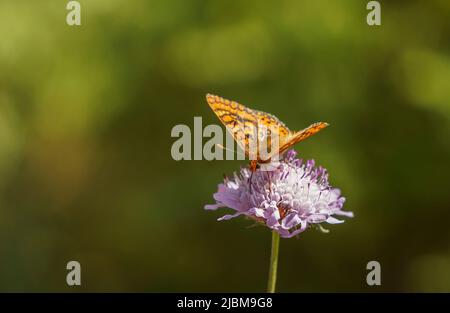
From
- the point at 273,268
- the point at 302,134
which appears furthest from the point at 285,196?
the point at 273,268

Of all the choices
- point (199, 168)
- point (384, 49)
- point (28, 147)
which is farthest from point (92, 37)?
point (384, 49)

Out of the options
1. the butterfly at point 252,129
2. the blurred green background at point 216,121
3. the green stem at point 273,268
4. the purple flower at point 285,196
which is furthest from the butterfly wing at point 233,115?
the blurred green background at point 216,121

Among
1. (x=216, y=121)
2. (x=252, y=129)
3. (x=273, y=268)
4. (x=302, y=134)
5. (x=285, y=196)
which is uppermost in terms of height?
(x=216, y=121)

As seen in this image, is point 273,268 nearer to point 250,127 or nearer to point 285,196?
point 285,196

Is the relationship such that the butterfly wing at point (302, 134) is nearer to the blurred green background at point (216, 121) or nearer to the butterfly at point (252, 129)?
the butterfly at point (252, 129)

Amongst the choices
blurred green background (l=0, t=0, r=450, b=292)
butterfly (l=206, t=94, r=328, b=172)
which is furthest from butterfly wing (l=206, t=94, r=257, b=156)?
blurred green background (l=0, t=0, r=450, b=292)

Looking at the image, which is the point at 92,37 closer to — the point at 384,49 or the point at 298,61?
the point at 298,61
